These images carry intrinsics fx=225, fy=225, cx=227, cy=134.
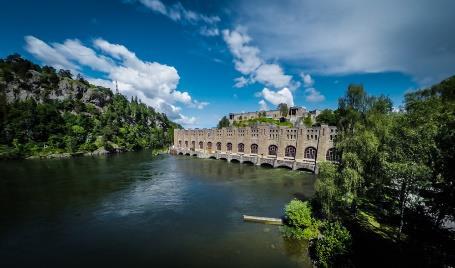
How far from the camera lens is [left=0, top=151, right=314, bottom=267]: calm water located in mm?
16359

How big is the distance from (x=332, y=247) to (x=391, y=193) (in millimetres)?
7551

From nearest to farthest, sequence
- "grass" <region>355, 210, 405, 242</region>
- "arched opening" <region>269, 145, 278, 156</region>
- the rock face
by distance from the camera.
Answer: "grass" <region>355, 210, 405, 242</region>, "arched opening" <region>269, 145, 278, 156</region>, the rock face

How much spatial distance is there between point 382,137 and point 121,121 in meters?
134

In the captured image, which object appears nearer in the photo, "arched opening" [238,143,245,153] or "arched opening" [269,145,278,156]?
"arched opening" [269,145,278,156]

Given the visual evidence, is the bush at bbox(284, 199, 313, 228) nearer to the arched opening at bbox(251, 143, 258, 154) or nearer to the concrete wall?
the concrete wall

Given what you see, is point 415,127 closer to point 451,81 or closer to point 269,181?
point 269,181

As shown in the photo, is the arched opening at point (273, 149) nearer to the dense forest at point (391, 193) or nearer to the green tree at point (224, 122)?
the dense forest at point (391, 193)

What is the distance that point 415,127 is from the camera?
14.5 meters

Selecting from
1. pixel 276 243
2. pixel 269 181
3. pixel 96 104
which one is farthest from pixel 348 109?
pixel 96 104

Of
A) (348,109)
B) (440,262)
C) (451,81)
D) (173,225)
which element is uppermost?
(451,81)

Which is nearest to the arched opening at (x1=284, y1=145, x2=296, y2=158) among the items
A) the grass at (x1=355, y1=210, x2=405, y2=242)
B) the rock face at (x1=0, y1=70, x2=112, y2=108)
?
the grass at (x1=355, y1=210, x2=405, y2=242)

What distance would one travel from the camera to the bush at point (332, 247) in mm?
13961

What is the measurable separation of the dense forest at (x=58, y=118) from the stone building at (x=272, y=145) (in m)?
44.0

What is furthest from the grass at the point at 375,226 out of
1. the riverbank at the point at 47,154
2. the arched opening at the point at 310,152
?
the riverbank at the point at 47,154
